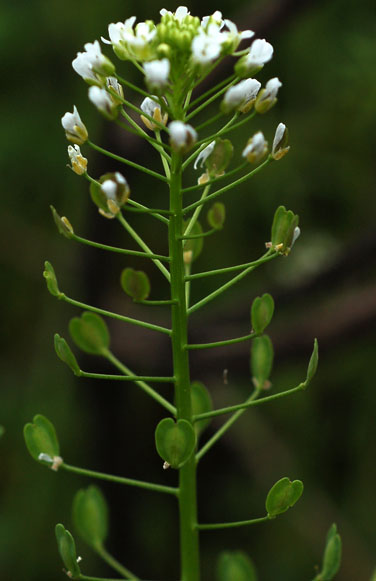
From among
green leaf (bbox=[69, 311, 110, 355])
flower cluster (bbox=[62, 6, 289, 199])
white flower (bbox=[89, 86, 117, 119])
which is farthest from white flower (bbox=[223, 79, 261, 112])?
green leaf (bbox=[69, 311, 110, 355])

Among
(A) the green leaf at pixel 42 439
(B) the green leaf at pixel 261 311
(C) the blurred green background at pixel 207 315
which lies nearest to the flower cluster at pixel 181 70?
(B) the green leaf at pixel 261 311

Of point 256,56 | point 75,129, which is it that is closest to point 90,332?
point 75,129

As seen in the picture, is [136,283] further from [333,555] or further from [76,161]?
[333,555]

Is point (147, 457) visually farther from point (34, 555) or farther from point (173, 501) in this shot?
point (34, 555)

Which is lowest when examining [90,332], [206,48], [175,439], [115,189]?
[175,439]

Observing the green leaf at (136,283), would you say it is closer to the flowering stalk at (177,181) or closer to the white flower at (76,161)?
the flowering stalk at (177,181)
